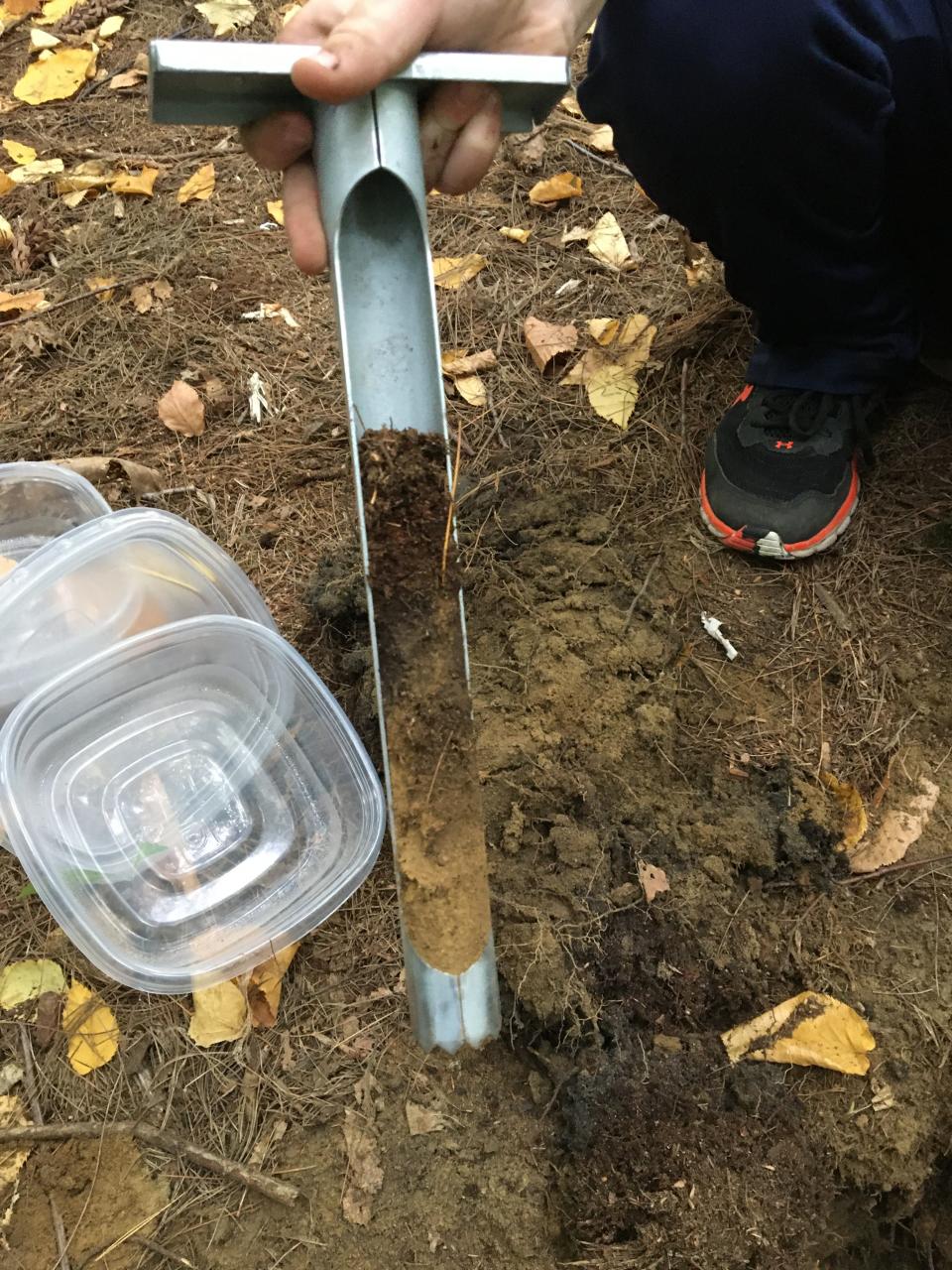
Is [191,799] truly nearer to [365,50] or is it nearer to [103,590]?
[103,590]

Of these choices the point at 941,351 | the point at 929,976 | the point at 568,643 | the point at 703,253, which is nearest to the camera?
the point at 929,976

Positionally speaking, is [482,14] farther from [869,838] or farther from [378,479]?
[869,838]

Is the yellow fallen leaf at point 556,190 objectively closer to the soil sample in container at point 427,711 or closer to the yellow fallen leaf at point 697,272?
the yellow fallen leaf at point 697,272

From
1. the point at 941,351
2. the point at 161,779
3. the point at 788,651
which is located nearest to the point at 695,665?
the point at 788,651

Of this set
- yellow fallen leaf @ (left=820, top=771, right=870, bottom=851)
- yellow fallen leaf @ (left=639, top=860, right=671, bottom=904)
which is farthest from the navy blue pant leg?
yellow fallen leaf @ (left=639, top=860, right=671, bottom=904)

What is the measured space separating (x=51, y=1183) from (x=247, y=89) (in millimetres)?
1622

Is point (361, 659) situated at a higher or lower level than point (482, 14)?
lower

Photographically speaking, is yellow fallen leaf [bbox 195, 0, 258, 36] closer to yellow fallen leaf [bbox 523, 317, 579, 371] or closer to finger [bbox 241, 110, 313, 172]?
yellow fallen leaf [bbox 523, 317, 579, 371]

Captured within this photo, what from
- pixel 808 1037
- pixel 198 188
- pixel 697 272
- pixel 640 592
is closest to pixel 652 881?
pixel 808 1037

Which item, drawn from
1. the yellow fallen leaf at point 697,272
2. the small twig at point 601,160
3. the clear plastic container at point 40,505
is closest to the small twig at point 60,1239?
the clear plastic container at point 40,505

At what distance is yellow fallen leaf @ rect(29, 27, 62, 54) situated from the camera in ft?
9.56

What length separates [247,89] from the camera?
1166 millimetres

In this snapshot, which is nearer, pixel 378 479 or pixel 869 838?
pixel 378 479

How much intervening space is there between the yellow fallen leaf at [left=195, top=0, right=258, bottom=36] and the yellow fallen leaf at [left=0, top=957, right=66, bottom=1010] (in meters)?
2.84
